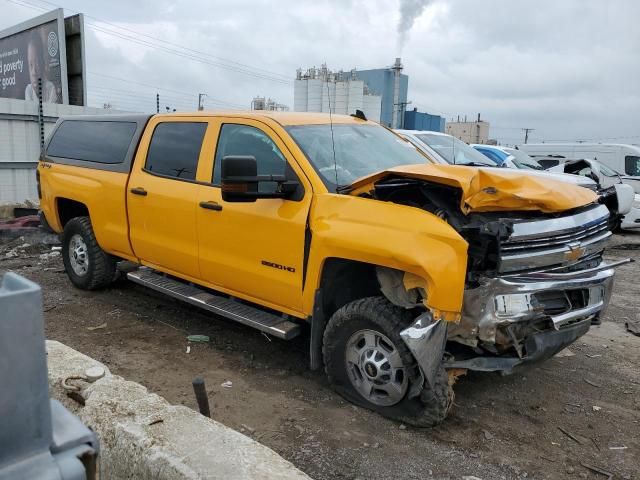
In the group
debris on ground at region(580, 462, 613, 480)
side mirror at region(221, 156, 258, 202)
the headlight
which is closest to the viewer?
debris on ground at region(580, 462, 613, 480)

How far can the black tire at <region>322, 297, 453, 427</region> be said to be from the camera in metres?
3.46

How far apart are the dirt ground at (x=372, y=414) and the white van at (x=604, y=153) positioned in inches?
520

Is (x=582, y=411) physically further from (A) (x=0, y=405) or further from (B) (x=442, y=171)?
(A) (x=0, y=405)

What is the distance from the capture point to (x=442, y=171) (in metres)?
3.54

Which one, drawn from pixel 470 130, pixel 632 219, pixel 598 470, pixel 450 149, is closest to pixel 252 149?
pixel 598 470

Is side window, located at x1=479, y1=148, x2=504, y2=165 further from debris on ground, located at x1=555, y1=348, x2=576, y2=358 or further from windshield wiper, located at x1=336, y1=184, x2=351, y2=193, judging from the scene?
windshield wiper, located at x1=336, y1=184, x2=351, y2=193

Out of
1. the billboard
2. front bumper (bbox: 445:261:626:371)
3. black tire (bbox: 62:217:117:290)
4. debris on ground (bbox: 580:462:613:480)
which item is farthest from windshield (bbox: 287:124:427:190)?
the billboard

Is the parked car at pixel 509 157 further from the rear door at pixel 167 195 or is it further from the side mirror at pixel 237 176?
the side mirror at pixel 237 176

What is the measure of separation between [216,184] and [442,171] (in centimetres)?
194

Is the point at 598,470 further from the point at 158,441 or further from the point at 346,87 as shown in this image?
the point at 346,87

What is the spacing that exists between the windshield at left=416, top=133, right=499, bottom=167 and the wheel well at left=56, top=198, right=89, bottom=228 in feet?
15.9

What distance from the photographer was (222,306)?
4574mm

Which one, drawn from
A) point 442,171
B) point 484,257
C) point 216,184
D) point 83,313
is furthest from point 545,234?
point 83,313

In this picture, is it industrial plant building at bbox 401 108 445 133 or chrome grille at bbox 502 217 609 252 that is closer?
chrome grille at bbox 502 217 609 252
